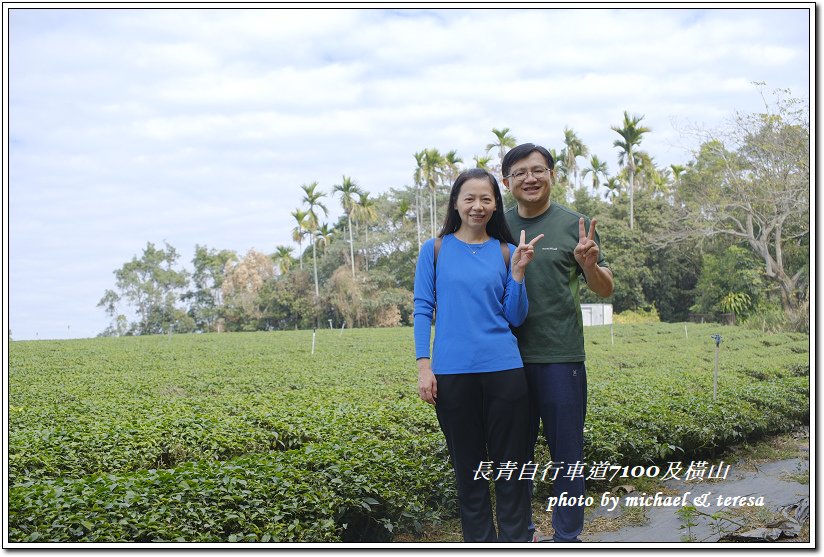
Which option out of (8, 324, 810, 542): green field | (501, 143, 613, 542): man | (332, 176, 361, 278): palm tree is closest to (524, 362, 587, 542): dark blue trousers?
(501, 143, 613, 542): man

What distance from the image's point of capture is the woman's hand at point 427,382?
239cm

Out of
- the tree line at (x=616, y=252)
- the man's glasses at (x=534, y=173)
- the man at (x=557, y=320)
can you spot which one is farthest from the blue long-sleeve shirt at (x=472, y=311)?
the tree line at (x=616, y=252)

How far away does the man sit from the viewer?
8.24 ft

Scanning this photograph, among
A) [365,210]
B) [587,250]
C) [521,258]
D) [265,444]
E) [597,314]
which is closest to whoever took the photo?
[521,258]

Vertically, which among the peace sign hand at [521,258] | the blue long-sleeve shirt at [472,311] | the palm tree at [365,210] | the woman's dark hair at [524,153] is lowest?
the blue long-sleeve shirt at [472,311]

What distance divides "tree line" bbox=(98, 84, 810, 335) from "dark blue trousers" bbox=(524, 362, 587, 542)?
46.9 feet

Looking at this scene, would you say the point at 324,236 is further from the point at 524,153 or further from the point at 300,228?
the point at 524,153

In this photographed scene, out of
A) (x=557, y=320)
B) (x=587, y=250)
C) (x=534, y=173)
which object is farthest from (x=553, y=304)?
(x=534, y=173)

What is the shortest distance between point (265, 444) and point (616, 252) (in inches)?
727

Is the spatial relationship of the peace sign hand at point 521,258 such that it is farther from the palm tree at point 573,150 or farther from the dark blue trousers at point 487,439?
the palm tree at point 573,150

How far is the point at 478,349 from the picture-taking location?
237cm

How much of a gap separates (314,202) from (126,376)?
1548 cm

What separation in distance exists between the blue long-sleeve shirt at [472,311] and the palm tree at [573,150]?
23.6 metres
